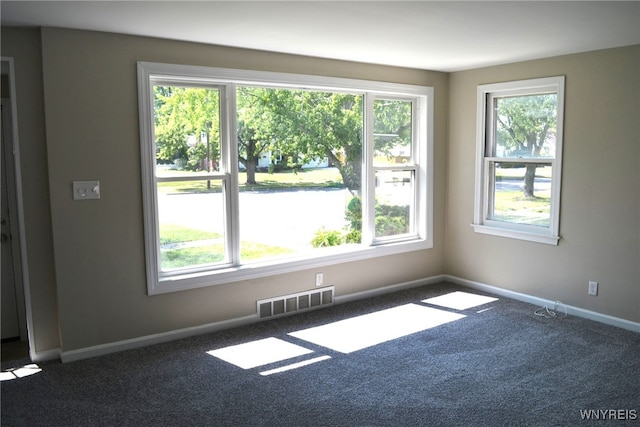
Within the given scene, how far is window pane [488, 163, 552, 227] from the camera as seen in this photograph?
493 cm

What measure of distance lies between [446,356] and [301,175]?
208 centimetres

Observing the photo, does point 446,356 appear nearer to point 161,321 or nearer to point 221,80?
point 161,321

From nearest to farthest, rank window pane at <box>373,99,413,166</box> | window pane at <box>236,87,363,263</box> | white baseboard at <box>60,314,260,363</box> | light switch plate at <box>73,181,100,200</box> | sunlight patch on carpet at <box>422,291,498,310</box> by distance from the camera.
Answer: light switch plate at <box>73,181,100,200</box>, white baseboard at <box>60,314,260,363</box>, window pane at <box>236,87,363,263</box>, sunlight patch on carpet at <box>422,291,498,310</box>, window pane at <box>373,99,413,166</box>

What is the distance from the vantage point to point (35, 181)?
362cm

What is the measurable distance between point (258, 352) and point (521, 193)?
9.88ft

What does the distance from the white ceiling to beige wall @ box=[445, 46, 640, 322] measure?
28 cm

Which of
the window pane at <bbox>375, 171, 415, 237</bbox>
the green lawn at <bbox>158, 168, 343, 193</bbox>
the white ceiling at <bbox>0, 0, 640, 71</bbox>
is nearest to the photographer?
the white ceiling at <bbox>0, 0, 640, 71</bbox>

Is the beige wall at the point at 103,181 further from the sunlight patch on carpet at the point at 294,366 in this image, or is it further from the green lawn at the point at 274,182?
the sunlight patch on carpet at the point at 294,366

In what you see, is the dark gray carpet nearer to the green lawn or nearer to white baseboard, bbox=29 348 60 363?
white baseboard, bbox=29 348 60 363

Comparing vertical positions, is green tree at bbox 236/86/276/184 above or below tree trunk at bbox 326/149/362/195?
above

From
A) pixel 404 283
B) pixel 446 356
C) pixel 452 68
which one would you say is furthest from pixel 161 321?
pixel 452 68

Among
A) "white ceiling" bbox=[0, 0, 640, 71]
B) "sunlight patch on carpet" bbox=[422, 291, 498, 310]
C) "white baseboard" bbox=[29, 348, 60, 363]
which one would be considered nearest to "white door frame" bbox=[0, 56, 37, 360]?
"white baseboard" bbox=[29, 348, 60, 363]
